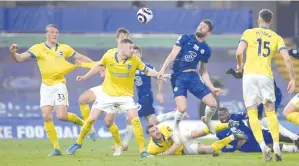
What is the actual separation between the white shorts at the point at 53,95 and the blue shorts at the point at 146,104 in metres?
2.97

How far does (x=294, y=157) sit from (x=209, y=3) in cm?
1645

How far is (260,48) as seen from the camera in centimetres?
1584

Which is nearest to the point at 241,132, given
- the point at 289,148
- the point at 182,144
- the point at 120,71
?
the point at 289,148

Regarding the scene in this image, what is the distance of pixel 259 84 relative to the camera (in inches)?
619

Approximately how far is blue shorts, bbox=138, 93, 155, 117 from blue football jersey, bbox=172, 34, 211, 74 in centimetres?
279

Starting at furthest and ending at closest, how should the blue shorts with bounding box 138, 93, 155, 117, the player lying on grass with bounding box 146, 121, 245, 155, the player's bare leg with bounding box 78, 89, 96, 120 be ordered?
the blue shorts with bounding box 138, 93, 155, 117
the player's bare leg with bounding box 78, 89, 96, 120
the player lying on grass with bounding box 146, 121, 245, 155

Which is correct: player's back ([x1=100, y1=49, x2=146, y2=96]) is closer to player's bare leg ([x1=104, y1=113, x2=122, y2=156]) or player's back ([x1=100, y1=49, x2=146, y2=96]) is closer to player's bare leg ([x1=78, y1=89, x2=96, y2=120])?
player's bare leg ([x1=104, y1=113, x2=122, y2=156])

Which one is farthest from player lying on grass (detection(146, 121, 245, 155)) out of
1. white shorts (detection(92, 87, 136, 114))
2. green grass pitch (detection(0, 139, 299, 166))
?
white shorts (detection(92, 87, 136, 114))

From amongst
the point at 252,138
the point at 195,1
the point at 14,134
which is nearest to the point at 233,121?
the point at 252,138

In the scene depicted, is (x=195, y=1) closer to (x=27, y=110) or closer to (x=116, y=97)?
(x=27, y=110)

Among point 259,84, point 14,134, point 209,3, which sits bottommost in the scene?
point 14,134

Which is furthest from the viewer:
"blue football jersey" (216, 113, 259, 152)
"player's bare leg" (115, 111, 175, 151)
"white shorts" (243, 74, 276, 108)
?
"player's bare leg" (115, 111, 175, 151)

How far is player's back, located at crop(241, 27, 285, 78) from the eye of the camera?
51.9 ft

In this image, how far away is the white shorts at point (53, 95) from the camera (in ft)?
60.2
